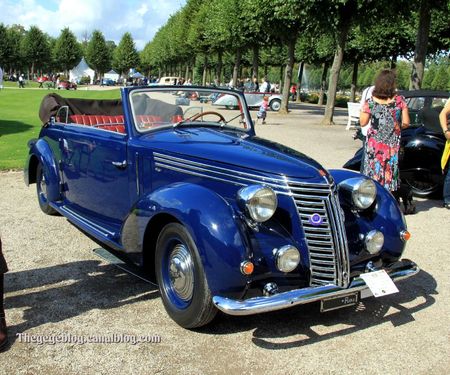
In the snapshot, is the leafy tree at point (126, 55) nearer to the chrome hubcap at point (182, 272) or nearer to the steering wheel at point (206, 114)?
the steering wheel at point (206, 114)

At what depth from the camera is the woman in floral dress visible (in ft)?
19.1

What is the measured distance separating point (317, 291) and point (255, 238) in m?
0.53

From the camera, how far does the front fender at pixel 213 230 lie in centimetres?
303

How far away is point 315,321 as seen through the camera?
12.1 feet

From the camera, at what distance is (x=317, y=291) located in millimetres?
3107

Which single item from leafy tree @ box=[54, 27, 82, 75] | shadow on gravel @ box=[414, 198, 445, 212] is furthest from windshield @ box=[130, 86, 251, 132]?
leafy tree @ box=[54, 27, 82, 75]

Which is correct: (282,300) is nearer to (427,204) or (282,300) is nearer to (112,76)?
(427,204)

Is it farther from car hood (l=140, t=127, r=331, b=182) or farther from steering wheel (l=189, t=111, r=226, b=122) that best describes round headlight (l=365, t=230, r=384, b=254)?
steering wheel (l=189, t=111, r=226, b=122)

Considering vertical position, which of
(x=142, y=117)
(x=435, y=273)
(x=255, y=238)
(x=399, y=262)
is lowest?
(x=435, y=273)

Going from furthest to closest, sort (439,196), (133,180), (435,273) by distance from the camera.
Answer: (439,196), (435,273), (133,180)

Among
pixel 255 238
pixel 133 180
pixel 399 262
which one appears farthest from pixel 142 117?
pixel 399 262

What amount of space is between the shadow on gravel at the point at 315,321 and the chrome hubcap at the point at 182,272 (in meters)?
0.31

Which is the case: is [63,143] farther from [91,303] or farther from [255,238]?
[255,238]

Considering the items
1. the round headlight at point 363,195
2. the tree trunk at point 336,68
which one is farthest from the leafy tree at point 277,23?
the round headlight at point 363,195
